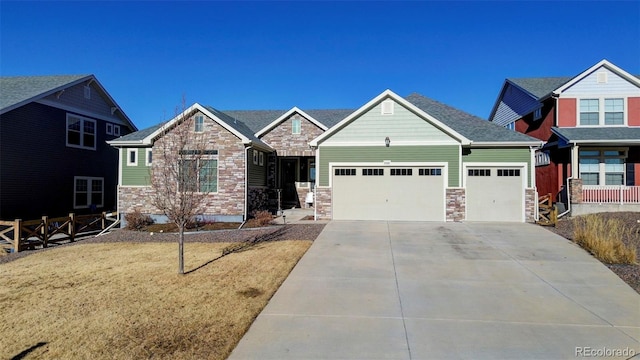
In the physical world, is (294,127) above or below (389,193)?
above

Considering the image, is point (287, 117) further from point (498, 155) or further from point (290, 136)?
point (498, 155)

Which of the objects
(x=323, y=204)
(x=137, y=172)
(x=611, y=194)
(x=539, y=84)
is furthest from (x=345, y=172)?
(x=539, y=84)

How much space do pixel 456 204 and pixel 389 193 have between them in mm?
2960

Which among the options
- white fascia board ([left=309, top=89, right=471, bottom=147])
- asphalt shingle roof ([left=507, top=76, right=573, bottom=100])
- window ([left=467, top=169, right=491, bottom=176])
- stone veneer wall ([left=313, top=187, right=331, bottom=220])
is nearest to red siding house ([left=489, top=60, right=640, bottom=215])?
asphalt shingle roof ([left=507, top=76, right=573, bottom=100])

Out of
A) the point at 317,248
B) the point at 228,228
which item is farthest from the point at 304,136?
the point at 317,248

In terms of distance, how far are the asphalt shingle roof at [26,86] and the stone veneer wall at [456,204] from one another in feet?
67.4

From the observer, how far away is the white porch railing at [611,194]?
15.9 metres

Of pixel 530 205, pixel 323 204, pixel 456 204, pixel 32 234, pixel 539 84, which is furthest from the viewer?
pixel 539 84

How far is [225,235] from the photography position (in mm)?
12625

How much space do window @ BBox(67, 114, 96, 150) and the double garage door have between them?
15714 millimetres

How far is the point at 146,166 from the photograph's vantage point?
17.0m

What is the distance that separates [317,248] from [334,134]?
291 inches

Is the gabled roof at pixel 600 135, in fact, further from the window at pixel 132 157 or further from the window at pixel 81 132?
the window at pixel 81 132

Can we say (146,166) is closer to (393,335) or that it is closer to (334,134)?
(334,134)
